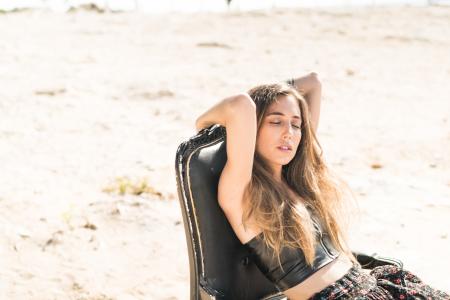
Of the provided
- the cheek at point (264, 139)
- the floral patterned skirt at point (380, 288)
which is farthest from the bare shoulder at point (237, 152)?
the floral patterned skirt at point (380, 288)

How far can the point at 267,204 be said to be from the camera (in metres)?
2.98

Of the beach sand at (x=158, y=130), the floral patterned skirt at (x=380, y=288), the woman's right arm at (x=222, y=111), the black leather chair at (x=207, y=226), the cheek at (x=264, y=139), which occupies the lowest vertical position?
the beach sand at (x=158, y=130)

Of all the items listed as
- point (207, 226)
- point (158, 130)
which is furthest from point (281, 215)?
point (158, 130)

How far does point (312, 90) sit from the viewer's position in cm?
366

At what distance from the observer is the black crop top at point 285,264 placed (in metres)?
2.92

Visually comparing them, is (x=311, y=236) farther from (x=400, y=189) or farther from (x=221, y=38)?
(x=221, y=38)

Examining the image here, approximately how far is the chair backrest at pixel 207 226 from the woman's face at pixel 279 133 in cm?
24

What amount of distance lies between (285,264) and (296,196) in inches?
17.3

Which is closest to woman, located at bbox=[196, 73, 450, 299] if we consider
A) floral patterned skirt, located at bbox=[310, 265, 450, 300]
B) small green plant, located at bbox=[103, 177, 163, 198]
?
floral patterned skirt, located at bbox=[310, 265, 450, 300]

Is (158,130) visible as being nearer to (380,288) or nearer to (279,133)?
(279,133)

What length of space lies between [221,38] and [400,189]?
1049cm

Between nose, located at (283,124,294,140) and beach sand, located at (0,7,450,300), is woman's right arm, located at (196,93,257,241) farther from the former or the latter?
beach sand, located at (0,7,450,300)

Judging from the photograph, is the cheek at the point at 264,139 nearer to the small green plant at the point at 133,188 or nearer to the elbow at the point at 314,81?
the elbow at the point at 314,81

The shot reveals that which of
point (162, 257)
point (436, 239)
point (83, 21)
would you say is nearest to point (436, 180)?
point (436, 239)
